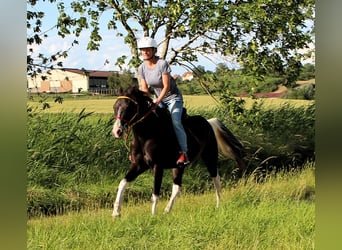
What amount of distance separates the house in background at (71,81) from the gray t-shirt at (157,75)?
1.12 feet

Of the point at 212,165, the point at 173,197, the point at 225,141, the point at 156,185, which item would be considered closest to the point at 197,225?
the point at 173,197

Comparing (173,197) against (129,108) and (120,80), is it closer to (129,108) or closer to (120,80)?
(129,108)

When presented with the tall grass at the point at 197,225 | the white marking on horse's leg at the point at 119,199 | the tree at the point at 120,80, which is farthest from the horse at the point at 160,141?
the tree at the point at 120,80

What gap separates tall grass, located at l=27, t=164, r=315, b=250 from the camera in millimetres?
4469

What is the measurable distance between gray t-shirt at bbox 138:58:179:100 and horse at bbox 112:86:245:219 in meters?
0.16

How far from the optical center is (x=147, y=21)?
15.8 feet

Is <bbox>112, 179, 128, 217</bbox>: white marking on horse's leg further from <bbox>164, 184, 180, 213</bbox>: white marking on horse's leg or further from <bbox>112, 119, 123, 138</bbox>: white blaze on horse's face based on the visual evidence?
<bbox>112, 119, 123, 138</bbox>: white blaze on horse's face

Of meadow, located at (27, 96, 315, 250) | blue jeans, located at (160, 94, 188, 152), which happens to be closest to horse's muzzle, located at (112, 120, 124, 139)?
meadow, located at (27, 96, 315, 250)

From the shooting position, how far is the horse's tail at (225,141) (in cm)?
501

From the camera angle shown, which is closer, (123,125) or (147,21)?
(123,125)

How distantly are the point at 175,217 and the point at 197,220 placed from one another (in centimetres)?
20

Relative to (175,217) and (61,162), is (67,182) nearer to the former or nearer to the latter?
(61,162)
